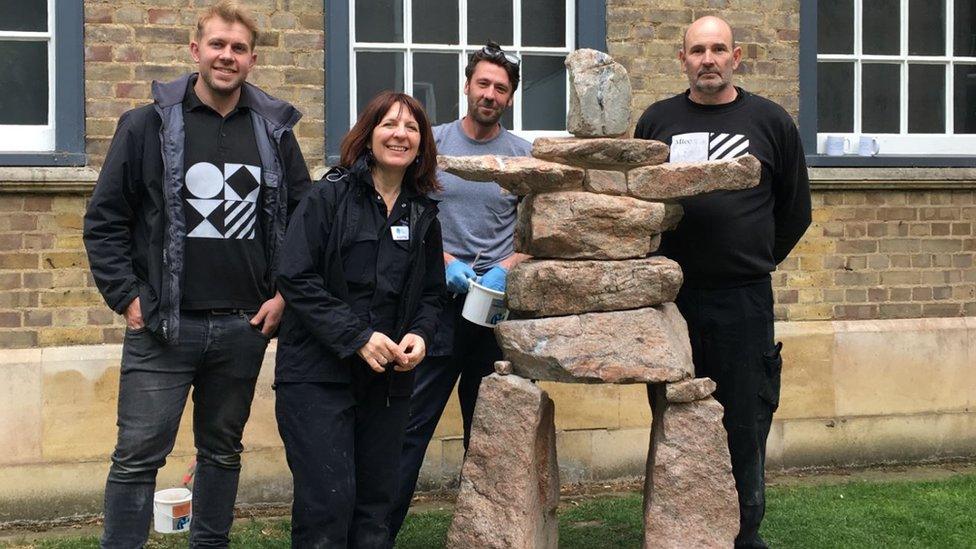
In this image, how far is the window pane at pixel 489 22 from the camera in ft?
21.9

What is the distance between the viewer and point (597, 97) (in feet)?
14.4

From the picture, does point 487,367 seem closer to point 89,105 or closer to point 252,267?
point 252,267

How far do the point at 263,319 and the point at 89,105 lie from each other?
2.36 metres

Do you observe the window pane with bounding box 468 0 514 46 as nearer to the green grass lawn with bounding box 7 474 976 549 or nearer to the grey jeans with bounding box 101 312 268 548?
the green grass lawn with bounding box 7 474 976 549

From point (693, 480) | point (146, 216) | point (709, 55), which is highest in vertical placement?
point (709, 55)

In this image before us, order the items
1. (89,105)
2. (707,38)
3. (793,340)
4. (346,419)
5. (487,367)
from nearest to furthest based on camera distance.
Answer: (346,419)
(707,38)
(487,367)
(89,105)
(793,340)

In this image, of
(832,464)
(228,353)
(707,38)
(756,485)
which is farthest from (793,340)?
(228,353)

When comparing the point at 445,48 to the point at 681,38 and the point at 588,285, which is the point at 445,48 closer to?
the point at 681,38

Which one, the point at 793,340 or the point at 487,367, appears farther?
the point at 793,340

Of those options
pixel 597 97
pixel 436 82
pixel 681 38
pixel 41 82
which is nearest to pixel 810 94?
pixel 681 38

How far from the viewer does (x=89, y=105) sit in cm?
605

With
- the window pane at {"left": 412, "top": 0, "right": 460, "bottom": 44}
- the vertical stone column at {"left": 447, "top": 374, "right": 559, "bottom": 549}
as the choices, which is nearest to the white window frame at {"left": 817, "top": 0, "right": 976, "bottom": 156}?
the window pane at {"left": 412, "top": 0, "right": 460, "bottom": 44}

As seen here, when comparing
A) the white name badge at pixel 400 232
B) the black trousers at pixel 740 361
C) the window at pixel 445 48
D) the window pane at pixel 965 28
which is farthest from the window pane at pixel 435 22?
the window pane at pixel 965 28

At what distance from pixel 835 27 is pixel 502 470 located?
421 centimetres
